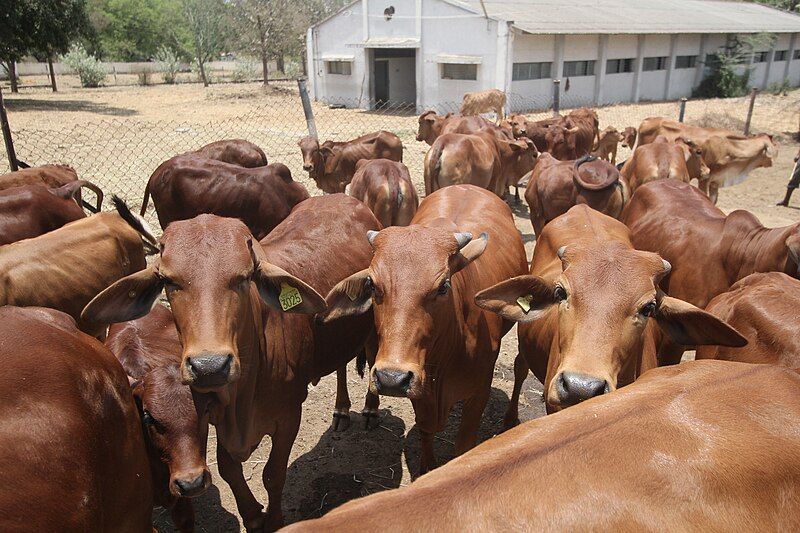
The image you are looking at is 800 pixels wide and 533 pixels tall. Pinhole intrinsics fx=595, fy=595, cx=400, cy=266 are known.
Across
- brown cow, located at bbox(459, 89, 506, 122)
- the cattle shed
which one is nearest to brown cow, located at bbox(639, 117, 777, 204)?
brown cow, located at bbox(459, 89, 506, 122)

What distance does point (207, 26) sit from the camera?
45.4m

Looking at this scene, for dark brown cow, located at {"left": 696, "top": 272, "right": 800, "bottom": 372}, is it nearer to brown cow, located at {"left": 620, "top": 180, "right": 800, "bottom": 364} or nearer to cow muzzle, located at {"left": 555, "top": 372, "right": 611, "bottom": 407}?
brown cow, located at {"left": 620, "top": 180, "right": 800, "bottom": 364}

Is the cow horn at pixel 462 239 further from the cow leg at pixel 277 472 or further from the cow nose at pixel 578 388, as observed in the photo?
the cow leg at pixel 277 472

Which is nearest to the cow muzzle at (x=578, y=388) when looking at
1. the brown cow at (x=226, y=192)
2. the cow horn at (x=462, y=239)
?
the cow horn at (x=462, y=239)

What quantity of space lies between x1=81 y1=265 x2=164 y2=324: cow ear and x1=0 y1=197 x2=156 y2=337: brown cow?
3.90 ft

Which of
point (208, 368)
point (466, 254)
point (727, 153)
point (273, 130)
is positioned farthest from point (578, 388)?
point (273, 130)

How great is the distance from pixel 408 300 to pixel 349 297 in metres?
0.49

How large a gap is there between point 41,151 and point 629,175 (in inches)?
541

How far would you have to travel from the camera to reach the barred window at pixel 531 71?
25719mm

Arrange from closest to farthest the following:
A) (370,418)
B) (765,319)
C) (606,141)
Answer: (765,319)
(370,418)
(606,141)

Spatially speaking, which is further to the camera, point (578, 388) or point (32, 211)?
Answer: point (32, 211)

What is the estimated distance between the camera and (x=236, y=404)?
11.6ft

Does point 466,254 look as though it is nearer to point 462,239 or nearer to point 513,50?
point 462,239

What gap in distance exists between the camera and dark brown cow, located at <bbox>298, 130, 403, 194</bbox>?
11.3 metres
